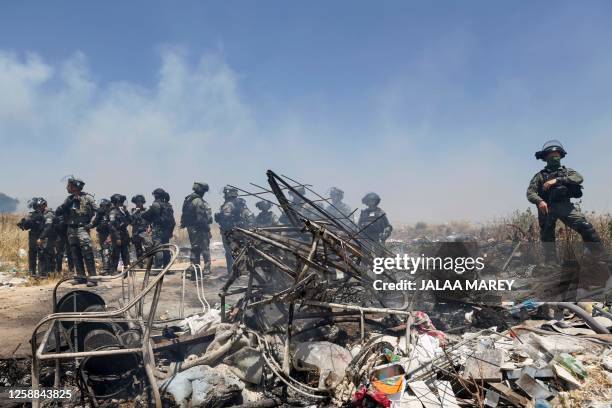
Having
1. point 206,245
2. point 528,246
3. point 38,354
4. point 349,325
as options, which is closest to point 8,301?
point 206,245

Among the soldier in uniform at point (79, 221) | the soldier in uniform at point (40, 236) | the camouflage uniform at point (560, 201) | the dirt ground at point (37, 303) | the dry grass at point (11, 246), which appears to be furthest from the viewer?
the dry grass at point (11, 246)

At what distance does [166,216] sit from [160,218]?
0.65 ft

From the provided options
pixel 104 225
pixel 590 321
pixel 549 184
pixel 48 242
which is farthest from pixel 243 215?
pixel 590 321

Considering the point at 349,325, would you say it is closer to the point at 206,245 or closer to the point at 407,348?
the point at 407,348

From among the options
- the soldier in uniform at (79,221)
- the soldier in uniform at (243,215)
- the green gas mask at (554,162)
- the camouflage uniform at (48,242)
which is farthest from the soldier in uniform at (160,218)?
the green gas mask at (554,162)

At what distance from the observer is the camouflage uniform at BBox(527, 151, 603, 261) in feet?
22.1

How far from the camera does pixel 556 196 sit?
272 inches

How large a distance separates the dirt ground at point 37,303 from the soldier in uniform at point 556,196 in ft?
21.2

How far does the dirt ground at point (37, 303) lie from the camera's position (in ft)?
17.2

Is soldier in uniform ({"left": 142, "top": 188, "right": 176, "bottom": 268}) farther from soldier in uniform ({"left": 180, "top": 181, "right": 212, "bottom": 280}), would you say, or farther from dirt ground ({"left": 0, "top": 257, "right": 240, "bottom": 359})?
dirt ground ({"left": 0, "top": 257, "right": 240, "bottom": 359})

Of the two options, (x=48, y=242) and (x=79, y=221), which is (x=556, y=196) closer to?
(x=79, y=221)

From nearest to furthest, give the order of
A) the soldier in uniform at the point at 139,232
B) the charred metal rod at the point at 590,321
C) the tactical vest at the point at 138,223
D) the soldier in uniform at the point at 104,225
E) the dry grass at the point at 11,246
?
the charred metal rod at the point at 590,321 < the soldier in uniform at the point at 104,225 < the soldier in uniform at the point at 139,232 < the tactical vest at the point at 138,223 < the dry grass at the point at 11,246

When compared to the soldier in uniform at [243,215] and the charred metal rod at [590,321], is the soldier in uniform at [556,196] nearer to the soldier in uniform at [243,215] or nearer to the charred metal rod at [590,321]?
the charred metal rod at [590,321]

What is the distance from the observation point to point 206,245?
34.7ft
